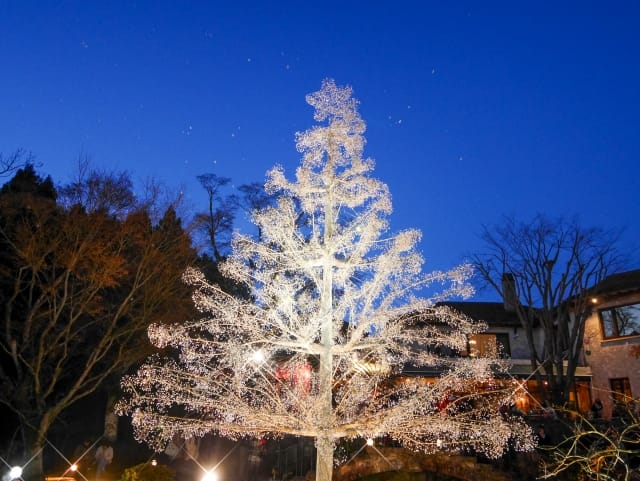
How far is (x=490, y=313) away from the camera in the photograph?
24719 mm

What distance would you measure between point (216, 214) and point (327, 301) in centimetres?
1386

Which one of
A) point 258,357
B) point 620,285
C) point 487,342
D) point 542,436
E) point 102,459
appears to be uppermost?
point 620,285

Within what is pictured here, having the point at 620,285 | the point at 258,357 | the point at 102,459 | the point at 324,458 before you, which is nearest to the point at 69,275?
the point at 102,459

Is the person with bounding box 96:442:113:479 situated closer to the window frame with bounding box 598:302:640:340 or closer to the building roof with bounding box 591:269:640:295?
the building roof with bounding box 591:269:640:295

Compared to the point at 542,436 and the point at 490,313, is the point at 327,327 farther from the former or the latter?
the point at 490,313

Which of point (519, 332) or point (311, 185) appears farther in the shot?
point (519, 332)

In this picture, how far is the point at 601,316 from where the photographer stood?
21375 mm

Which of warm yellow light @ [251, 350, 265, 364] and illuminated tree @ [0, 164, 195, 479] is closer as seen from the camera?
warm yellow light @ [251, 350, 265, 364]

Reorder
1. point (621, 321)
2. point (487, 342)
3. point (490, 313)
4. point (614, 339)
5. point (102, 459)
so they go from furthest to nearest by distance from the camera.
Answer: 1. point (490, 313)
2. point (487, 342)
3. point (614, 339)
4. point (621, 321)
5. point (102, 459)

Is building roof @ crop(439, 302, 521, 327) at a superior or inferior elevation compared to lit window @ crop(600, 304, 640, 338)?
superior

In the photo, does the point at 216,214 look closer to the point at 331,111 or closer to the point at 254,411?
the point at 331,111

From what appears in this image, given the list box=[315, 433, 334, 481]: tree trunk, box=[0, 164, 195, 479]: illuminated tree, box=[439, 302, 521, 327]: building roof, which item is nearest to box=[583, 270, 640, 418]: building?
box=[439, 302, 521, 327]: building roof

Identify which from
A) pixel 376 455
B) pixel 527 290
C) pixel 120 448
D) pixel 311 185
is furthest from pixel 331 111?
pixel 120 448

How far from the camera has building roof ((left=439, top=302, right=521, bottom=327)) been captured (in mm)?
23797
